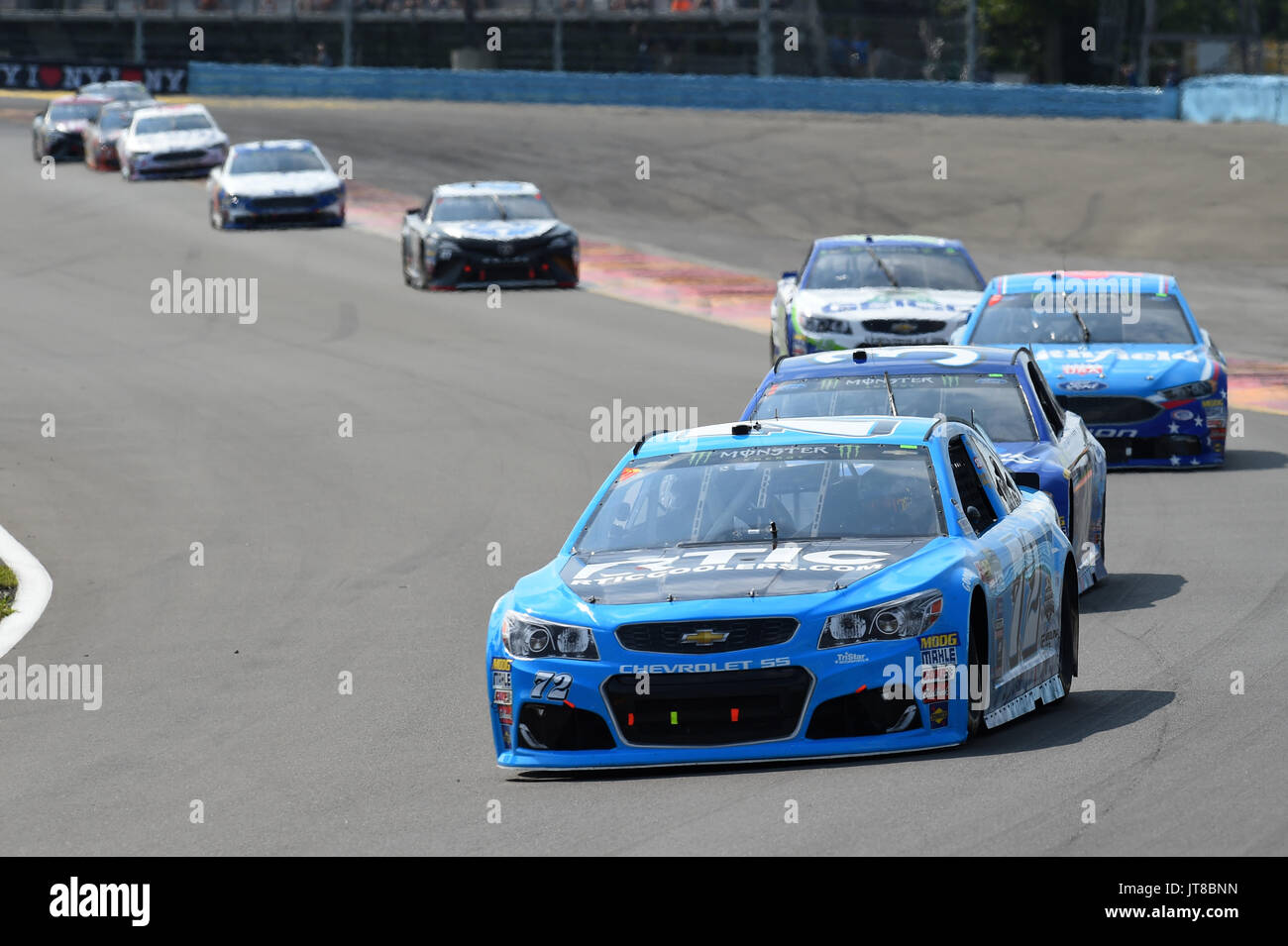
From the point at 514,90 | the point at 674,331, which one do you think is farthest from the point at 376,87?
the point at 674,331

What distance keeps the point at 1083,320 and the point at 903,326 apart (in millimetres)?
3332

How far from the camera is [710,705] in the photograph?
843cm

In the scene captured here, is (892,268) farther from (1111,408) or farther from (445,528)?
(445,528)

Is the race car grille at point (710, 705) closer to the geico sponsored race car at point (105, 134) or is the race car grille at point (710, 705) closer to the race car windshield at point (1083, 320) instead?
the race car windshield at point (1083, 320)

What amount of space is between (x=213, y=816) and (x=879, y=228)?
31.7 meters

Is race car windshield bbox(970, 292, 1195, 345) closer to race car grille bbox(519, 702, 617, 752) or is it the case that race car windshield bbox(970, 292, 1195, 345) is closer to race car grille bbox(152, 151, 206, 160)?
race car grille bbox(519, 702, 617, 752)

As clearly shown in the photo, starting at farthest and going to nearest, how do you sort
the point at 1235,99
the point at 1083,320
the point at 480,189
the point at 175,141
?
the point at 1235,99
the point at 175,141
the point at 480,189
the point at 1083,320

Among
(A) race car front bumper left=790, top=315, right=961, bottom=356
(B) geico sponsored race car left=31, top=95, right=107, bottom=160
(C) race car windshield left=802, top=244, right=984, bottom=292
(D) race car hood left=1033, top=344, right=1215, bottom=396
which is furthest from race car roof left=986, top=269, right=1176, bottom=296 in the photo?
(B) geico sponsored race car left=31, top=95, right=107, bottom=160

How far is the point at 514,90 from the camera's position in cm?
6066

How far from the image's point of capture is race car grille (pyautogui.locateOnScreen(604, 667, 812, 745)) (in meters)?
8.38

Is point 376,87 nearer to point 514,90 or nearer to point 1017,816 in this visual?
point 514,90

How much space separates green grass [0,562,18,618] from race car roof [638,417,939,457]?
545cm

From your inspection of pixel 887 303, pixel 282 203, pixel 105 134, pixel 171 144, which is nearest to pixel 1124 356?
pixel 887 303

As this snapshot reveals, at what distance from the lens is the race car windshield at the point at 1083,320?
19094 millimetres
